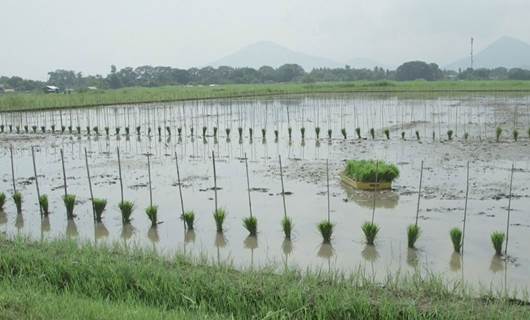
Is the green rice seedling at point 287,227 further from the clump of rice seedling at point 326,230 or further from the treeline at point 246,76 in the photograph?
the treeline at point 246,76

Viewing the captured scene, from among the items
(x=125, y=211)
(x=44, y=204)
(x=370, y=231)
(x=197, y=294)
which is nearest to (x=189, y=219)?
(x=125, y=211)

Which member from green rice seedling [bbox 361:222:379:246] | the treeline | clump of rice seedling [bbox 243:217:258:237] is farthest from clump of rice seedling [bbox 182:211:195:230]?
the treeline

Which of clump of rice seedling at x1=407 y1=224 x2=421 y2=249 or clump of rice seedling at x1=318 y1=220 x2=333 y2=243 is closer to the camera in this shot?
clump of rice seedling at x1=407 y1=224 x2=421 y2=249

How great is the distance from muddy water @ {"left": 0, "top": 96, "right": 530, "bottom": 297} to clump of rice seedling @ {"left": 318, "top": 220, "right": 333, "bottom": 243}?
0.22m

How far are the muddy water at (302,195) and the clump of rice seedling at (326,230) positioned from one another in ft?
0.71

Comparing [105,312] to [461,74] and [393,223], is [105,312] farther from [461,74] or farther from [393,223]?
[461,74]

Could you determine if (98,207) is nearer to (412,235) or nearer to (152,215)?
(152,215)

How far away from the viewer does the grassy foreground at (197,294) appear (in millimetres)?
5164

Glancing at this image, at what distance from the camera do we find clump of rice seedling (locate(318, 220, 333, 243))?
364 inches

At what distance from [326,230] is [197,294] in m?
3.75

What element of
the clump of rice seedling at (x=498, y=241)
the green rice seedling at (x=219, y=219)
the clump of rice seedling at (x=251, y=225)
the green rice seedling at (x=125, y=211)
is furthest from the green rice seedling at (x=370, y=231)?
the green rice seedling at (x=125, y=211)

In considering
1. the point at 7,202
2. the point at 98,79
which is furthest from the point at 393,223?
the point at 98,79

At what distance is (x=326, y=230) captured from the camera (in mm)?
9250

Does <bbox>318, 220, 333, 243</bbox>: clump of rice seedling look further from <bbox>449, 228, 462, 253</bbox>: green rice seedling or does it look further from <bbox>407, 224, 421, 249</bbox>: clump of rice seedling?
<bbox>449, 228, 462, 253</bbox>: green rice seedling
